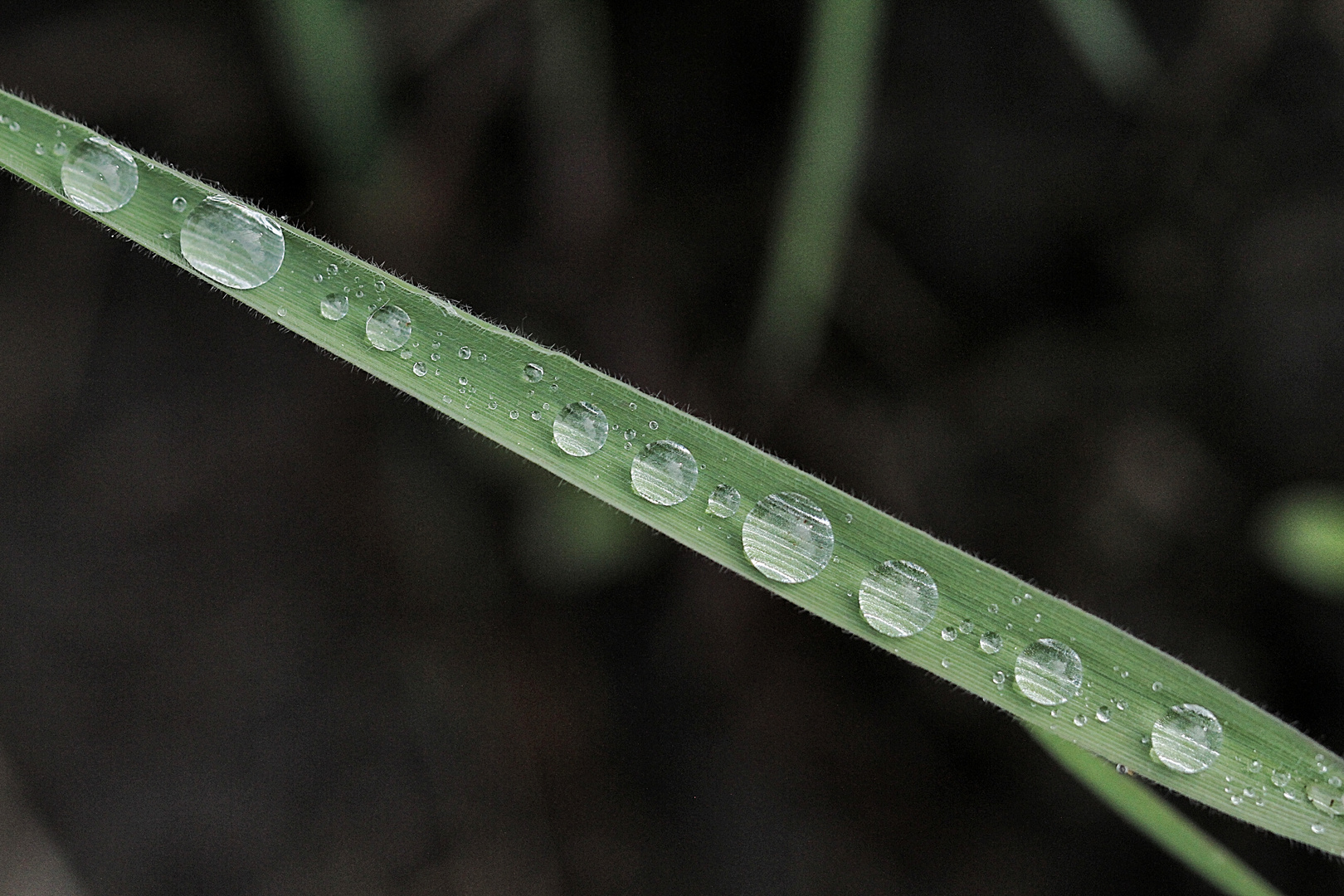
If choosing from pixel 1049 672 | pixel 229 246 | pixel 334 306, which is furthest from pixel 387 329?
pixel 1049 672

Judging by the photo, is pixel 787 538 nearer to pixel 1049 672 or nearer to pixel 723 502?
pixel 723 502

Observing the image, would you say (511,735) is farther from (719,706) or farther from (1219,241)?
(1219,241)

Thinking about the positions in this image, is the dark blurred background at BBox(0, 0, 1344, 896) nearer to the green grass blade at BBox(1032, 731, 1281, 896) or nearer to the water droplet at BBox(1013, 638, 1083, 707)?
the green grass blade at BBox(1032, 731, 1281, 896)

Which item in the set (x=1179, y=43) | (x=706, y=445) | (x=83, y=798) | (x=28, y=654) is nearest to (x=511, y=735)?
(x=83, y=798)

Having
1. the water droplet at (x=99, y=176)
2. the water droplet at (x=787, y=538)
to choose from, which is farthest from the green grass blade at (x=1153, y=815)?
the water droplet at (x=99, y=176)

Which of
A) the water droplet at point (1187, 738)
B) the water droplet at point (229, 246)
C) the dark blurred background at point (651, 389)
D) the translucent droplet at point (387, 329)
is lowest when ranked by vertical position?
the dark blurred background at point (651, 389)

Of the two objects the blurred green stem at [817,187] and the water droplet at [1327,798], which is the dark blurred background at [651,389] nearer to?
the blurred green stem at [817,187]
